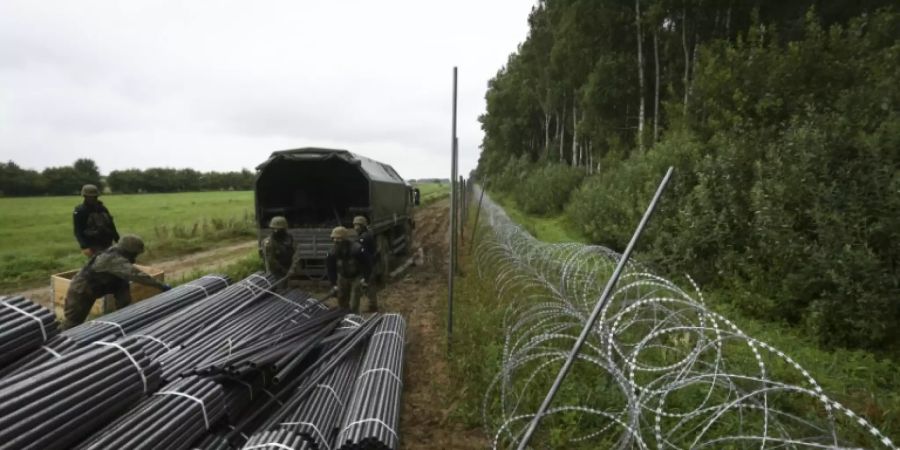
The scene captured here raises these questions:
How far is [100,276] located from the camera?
17.0 feet

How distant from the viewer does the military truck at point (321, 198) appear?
8.19m

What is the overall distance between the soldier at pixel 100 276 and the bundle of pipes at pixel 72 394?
2.81 meters

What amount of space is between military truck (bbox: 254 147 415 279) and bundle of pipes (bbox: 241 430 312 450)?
5.43 metres

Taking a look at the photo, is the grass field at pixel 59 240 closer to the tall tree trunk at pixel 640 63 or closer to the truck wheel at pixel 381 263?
the truck wheel at pixel 381 263

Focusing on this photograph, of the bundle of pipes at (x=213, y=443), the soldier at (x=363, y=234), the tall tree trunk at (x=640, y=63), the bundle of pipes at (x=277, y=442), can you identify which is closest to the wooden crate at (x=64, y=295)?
the soldier at (x=363, y=234)

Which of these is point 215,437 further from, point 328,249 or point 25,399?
point 328,249

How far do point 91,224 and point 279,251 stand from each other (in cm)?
293

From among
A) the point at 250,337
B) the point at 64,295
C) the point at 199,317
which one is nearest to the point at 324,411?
the point at 250,337

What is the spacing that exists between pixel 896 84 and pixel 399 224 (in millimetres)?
10230

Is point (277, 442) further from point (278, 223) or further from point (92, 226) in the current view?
point (92, 226)

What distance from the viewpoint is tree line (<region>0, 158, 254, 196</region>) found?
45050 millimetres

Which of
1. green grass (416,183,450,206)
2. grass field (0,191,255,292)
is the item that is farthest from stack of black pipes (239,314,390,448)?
green grass (416,183,450,206)

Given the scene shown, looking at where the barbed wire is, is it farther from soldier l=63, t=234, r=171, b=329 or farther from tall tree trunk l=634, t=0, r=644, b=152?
tall tree trunk l=634, t=0, r=644, b=152

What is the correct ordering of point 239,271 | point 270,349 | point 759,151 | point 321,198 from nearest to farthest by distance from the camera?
point 270,349 → point 759,151 → point 239,271 → point 321,198
